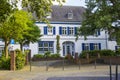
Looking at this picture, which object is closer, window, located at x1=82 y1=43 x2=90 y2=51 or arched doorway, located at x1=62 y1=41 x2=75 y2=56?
window, located at x1=82 y1=43 x2=90 y2=51

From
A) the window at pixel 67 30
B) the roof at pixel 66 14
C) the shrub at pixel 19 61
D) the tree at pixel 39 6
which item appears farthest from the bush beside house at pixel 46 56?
the tree at pixel 39 6

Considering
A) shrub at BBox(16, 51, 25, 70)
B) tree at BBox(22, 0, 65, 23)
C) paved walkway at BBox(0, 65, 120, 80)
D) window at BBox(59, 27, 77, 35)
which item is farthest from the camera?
window at BBox(59, 27, 77, 35)

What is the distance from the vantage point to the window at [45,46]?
6531 cm

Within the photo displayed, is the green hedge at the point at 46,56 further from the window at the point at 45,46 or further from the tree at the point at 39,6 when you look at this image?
the tree at the point at 39,6

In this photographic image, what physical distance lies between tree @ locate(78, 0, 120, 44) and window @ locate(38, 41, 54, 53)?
2416 cm

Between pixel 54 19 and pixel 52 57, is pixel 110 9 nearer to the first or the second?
pixel 52 57

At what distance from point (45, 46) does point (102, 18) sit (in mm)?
30440

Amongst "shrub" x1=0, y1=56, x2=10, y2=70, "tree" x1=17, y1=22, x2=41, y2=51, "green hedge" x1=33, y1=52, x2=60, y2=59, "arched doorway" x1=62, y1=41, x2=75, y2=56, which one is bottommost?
"shrub" x1=0, y1=56, x2=10, y2=70

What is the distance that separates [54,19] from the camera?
2633 inches

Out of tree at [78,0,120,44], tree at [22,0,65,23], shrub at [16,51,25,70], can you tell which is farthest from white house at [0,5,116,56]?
tree at [22,0,65,23]

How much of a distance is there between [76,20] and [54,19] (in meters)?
4.25

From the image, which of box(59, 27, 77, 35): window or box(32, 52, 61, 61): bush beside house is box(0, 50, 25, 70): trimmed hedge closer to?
box(32, 52, 61, 61): bush beside house

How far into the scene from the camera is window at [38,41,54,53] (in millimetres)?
65312

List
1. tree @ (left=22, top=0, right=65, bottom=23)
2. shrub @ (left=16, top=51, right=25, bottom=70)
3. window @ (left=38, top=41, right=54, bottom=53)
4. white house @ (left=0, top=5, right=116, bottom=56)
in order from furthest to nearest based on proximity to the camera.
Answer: white house @ (left=0, top=5, right=116, bottom=56) → window @ (left=38, top=41, right=54, bottom=53) → shrub @ (left=16, top=51, right=25, bottom=70) → tree @ (left=22, top=0, right=65, bottom=23)
